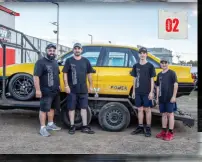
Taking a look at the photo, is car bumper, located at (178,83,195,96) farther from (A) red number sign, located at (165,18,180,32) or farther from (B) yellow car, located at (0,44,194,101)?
(A) red number sign, located at (165,18,180,32)

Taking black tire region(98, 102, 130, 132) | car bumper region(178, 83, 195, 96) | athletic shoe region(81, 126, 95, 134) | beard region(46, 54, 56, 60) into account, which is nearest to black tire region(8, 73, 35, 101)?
beard region(46, 54, 56, 60)

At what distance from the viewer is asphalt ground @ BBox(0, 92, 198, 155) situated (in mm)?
4484

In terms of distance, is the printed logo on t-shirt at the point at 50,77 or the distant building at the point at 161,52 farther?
the printed logo on t-shirt at the point at 50,77

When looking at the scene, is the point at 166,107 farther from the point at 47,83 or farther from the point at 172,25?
the point at 47,83

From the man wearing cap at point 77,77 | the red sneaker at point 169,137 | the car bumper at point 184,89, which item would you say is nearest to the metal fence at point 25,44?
the man wearing cap at point 77,77

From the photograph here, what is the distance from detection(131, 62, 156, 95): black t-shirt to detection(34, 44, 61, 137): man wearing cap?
1.10 metres

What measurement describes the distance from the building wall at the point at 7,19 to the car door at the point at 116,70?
131cm

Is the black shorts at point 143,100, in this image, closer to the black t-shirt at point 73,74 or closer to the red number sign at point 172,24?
the black t-shirt at point 73,74

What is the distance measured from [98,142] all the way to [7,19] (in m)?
2.05

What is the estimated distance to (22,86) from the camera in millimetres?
4922

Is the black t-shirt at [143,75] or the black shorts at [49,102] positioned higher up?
the black t-shirt at [143,75]

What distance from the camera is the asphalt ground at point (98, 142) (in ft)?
14.7

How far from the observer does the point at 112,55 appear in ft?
15.7

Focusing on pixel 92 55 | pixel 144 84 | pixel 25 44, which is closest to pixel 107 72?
pixel 92 55
